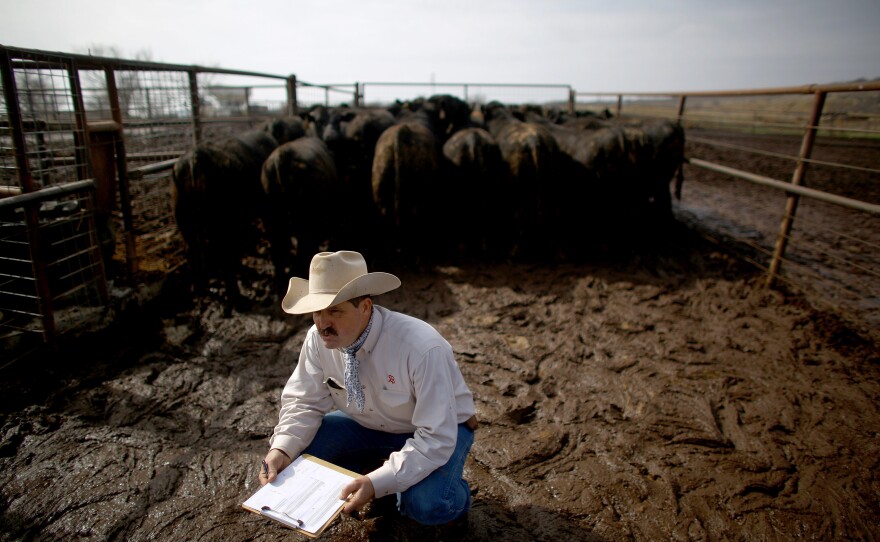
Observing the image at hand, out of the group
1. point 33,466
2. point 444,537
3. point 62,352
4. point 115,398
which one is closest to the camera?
point 444,537

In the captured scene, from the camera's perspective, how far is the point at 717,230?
6961 millimetres

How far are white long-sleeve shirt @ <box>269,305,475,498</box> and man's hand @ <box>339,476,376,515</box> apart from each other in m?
0.03

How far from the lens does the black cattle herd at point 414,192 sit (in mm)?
5047

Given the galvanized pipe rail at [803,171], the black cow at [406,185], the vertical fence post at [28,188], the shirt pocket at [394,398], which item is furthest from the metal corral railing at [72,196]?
the galvanized pipe rail at [803,171]

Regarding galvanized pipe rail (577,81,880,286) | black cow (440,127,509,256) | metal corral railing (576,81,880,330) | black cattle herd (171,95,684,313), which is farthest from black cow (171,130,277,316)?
galvanized pipe rail (577,81,880,286)

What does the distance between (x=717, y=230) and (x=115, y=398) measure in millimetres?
7273

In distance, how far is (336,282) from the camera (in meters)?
2.00

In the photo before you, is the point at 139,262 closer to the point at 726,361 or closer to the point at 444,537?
the point at 444,537

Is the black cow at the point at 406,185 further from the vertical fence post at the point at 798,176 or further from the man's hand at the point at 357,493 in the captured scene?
the man's hand at the point at 357,493

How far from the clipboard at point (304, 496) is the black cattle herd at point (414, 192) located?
10.3 feet

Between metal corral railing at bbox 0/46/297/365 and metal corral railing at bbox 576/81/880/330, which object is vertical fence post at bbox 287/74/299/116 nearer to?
metal corral railing at bbox 0/46/297/365

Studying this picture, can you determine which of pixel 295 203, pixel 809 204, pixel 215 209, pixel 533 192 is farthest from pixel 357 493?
pixel 809 204

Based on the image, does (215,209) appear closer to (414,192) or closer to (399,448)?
(414,192)

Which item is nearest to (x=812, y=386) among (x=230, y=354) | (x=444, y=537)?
(x=444, y=537)
